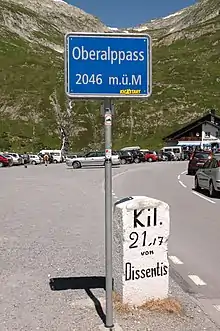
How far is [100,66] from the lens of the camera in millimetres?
5184

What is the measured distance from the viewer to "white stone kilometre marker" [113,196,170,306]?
18.6ft

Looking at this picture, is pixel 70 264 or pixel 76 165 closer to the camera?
pixel 70 264

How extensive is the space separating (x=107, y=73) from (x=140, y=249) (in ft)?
6.03

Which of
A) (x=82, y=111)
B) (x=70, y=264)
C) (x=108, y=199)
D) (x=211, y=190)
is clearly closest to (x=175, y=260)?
(x=70, y=264)

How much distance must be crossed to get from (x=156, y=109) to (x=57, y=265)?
117 meters

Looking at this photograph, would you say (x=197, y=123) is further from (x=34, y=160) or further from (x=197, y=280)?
(x=197, y=280)

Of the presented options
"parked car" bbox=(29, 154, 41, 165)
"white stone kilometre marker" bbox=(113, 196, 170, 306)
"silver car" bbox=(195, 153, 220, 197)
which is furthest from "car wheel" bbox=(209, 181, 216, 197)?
"parked car" bbox=(29, 154, 41, 165)

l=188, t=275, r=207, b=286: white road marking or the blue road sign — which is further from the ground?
the blue road sign

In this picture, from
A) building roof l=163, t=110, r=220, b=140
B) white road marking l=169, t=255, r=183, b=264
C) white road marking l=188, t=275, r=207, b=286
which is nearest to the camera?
white road marking l=188, t=275, r=207, b=286

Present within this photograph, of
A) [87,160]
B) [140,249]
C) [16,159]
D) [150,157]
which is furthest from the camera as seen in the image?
[150,157]

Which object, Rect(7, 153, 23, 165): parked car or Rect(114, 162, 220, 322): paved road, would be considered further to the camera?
Rect(7, 153, 23, 165): parked car

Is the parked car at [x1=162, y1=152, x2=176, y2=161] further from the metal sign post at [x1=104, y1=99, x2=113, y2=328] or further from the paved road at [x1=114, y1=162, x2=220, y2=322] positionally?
the metal sign post at [x1=104, y1=99, x2=113, y2=328]

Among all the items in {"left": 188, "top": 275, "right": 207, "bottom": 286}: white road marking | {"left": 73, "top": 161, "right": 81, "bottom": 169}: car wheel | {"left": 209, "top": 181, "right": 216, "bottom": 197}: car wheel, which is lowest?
{"left": 73, "top": 161, "right": 81, "bottom": 169}: car wheel

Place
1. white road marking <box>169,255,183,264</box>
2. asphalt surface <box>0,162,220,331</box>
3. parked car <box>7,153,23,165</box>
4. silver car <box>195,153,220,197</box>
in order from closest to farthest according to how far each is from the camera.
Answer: asphalt surface <box>0,162,220,331</box>
white road marking <box>169,255,183,264</box>
silver car <box>195,153,220,197</box>
parked car <box>7,153,23,165</box>
